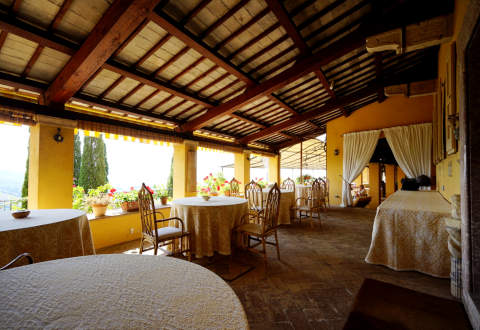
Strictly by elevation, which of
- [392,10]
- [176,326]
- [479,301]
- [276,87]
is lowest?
[479,301]

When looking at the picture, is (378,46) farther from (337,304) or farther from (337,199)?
(337,199)

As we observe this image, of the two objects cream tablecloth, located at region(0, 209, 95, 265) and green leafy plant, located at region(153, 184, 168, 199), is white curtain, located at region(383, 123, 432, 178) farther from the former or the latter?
cream tablecloth, located at region(0, 209, 95, 265)

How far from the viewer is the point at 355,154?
7.06 metres

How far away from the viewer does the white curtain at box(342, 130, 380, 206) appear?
6773 mm

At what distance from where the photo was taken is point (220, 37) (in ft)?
10.3

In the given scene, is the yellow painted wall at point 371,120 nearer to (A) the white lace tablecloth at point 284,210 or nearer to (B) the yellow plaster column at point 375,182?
(B) the yellow plaster column at point 375,182

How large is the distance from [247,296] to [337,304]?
0.81m

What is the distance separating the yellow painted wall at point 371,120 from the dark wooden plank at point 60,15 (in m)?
7.82

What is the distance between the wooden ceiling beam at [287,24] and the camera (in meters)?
2.71

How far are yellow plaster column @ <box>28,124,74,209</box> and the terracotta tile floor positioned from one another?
112cm

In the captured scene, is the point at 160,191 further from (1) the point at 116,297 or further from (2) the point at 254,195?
(1) the point at 116,297

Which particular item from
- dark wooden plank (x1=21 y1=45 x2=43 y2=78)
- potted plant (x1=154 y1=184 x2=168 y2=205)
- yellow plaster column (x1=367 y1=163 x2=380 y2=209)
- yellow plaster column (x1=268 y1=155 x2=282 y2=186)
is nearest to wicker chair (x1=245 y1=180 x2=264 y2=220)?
potted plant (x1=154 y1=184 x2=168 y2=205)

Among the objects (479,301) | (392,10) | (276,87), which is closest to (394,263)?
(479,301)

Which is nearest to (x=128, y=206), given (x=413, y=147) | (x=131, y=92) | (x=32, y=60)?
(x=131, y=92)
